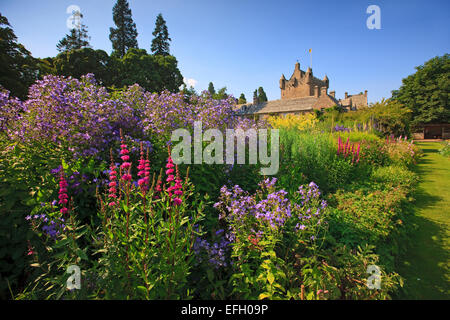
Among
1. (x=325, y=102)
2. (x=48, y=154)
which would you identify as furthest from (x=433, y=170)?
(x=325, y=102)

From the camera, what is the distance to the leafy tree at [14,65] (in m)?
12.1

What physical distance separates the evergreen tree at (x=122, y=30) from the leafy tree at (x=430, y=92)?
141ft

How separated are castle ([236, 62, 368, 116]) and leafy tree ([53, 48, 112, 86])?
24725 mm

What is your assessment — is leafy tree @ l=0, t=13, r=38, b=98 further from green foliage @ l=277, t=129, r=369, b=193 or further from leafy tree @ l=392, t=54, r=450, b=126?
leafy tree @ l=392, t=54, r=450, b=126

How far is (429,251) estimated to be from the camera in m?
3.25

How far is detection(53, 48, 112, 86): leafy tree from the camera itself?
1991cm

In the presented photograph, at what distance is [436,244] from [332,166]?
2.57 m

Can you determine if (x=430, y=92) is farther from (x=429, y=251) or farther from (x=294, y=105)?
(x=429, y=251)

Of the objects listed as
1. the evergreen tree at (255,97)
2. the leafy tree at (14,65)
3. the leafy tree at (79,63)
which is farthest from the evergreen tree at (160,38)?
the evergreen tree at (255,97)

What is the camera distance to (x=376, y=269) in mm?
2109

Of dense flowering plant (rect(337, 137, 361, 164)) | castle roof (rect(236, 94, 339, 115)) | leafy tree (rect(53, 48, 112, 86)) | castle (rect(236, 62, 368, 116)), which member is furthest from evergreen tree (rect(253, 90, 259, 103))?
dense flowering plant (rect(337, 137, 361, 164))

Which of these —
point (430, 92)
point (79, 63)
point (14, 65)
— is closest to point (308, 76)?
point (430, 92)

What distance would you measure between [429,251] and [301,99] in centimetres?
4457

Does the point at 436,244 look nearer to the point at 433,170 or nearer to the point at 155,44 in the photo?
the point at 433,170
